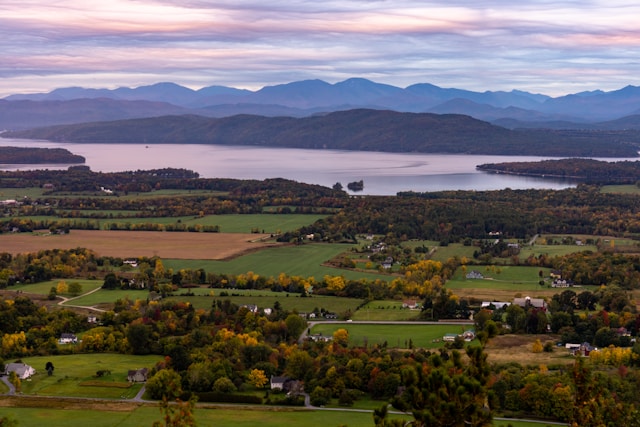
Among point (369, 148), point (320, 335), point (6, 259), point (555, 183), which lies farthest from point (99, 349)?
point (369, 148)

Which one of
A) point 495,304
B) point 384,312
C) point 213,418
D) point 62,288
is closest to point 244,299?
point 384,312

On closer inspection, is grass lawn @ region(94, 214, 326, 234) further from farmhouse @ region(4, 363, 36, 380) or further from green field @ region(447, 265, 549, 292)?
farmhouse @ region(4, 363, 36, 380)

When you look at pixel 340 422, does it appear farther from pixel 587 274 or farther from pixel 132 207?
pixel 132 207

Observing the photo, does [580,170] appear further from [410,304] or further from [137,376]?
[137,376]

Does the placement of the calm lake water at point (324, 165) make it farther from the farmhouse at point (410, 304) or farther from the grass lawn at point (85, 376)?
the grass lawn at point (85, 376)

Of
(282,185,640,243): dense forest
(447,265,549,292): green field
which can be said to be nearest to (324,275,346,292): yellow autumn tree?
(447,265,549,292): green field
